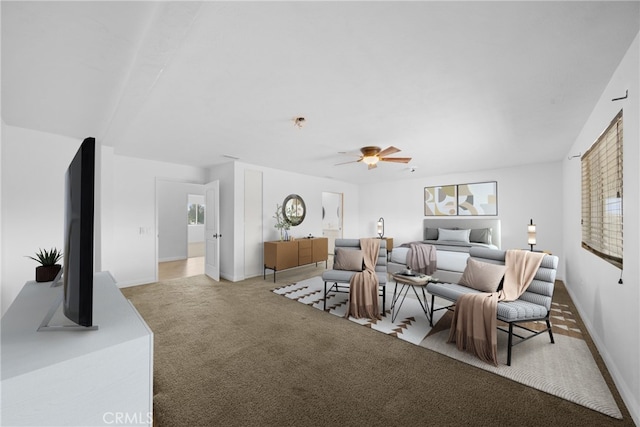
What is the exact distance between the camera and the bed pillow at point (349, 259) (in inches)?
146

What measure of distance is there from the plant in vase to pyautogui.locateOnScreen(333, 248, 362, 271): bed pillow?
7.01ft

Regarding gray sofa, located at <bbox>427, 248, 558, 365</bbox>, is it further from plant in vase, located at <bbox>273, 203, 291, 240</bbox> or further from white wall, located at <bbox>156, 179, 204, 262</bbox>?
white wall, located at <bbox>156, 179, 204, 262</bbox>

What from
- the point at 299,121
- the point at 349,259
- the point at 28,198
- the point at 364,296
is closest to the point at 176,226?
the point at 28,198

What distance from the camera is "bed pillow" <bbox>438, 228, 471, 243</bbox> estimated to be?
5770mm

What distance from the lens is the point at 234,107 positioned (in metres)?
2.64

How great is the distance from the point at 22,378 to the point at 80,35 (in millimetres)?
1934

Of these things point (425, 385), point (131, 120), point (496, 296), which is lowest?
point (425, 385)

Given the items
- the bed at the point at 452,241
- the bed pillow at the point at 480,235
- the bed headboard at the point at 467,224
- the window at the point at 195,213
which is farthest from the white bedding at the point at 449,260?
the window at the point at 195,213

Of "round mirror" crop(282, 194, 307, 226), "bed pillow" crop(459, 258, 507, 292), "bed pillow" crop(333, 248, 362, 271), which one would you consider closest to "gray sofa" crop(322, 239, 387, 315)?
"bed pillow" crop(333, 248, 362, 271)

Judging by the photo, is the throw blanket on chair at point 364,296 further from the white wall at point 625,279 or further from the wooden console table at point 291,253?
the wooden console table at point 291,253

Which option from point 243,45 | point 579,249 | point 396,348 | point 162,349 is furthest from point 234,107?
point 579,249

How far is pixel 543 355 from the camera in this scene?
7.80 feet

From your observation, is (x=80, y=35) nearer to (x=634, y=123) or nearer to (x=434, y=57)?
(x=434, y=57)

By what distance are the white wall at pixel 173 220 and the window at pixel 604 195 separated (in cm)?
775
